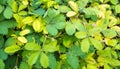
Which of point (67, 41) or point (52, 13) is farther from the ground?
point (52, 13)

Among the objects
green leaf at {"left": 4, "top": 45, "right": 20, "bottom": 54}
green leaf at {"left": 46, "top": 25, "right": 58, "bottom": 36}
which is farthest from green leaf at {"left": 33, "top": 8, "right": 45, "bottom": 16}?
green leaf at {"left": 4, "top": 45, "right": 20, "bottom": 54}

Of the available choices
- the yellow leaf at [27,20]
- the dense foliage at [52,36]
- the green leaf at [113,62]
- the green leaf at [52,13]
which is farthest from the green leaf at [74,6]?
the green leaf at [113,62]

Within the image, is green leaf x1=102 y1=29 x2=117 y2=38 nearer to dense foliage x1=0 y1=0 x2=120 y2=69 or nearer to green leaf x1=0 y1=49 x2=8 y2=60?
dense foliage x1=0 y1=0 x2=120 y2=69

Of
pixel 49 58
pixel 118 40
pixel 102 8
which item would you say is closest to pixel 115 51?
pixel 118 40

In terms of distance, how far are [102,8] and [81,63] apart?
0.37m

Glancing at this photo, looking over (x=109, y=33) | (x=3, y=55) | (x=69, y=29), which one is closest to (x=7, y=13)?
(x=3, y=55)

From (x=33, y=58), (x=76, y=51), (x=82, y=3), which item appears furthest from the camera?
(x=82, y=3)

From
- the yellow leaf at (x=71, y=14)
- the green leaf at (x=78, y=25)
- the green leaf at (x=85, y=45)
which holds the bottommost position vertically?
the green leaf at (x=85, y=45)

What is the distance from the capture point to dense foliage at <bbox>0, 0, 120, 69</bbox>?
1.27m

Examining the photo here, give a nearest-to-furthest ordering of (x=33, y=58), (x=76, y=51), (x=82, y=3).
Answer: (x=33, y=58), (x=76, y=51), (x=82, y=3)

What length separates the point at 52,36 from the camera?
4.41ft

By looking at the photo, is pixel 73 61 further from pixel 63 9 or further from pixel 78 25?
pixel 63 9

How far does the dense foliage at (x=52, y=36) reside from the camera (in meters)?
1.27

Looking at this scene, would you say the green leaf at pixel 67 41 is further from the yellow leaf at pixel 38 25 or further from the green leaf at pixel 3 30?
the green leaf at pixel 3 30
